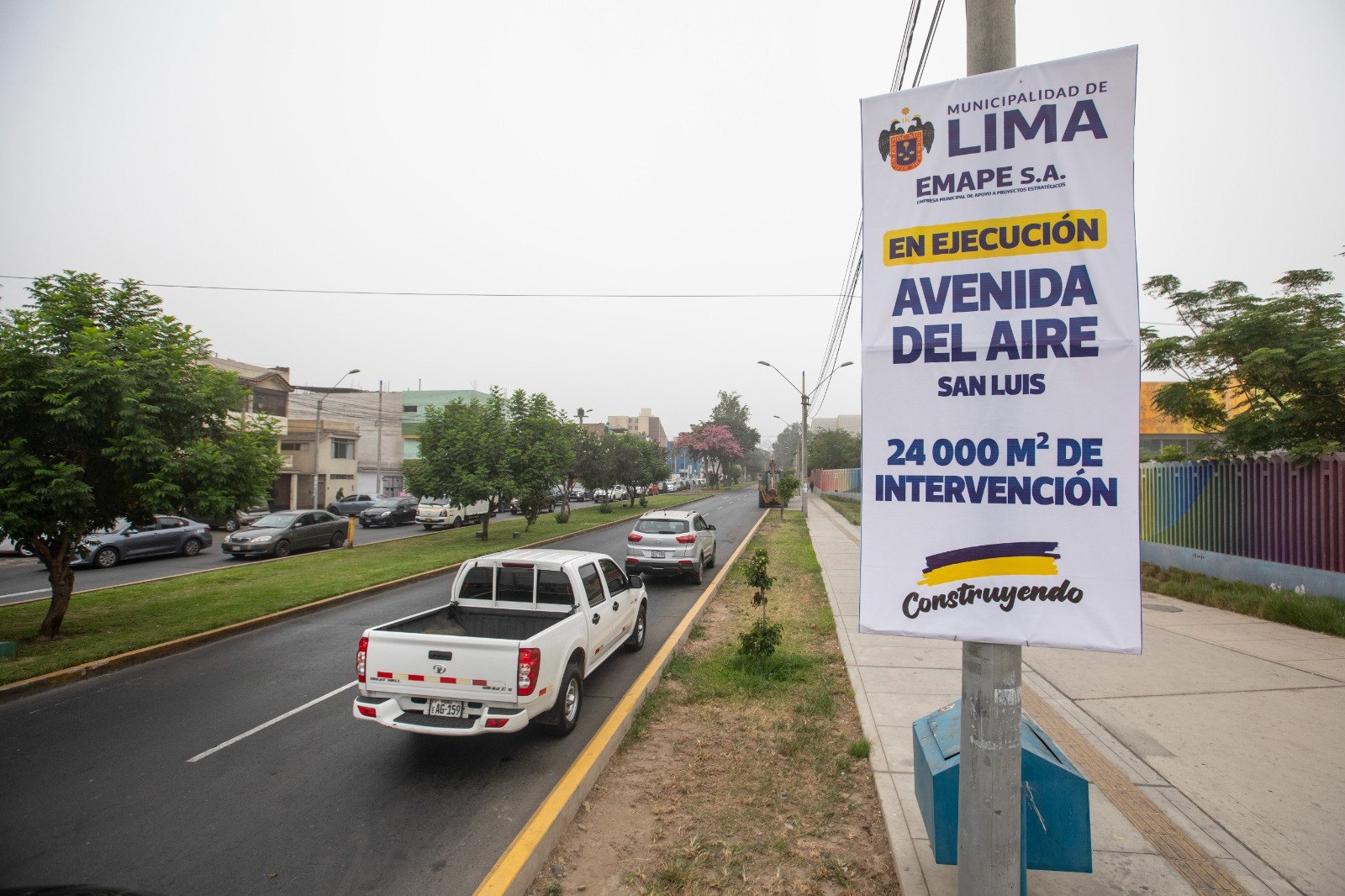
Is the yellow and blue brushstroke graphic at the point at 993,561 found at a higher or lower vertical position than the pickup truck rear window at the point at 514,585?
higher

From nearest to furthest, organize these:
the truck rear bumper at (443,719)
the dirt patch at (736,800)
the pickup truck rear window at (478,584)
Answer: the dirt patch at (736,800) < the truck rear bumper at (443,719) < the pickup truck rear window at (478,584)

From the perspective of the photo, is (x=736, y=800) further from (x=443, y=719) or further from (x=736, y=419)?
(x=736, y=419)

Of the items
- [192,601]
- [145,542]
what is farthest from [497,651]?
[145,542]

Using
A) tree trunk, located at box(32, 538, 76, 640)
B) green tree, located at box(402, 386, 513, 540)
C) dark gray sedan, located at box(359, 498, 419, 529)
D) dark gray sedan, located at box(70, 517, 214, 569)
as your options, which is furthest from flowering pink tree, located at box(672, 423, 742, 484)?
tree trunk, located at box(32, 538, 76, 640)

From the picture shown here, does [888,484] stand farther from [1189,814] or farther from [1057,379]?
[1189,814]

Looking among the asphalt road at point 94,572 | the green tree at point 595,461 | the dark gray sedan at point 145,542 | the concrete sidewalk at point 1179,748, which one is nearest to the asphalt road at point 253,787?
the concrete sidewalk at point 1179,748

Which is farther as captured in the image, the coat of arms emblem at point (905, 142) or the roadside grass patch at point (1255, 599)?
the roadside grass patch at point (1255, 599)

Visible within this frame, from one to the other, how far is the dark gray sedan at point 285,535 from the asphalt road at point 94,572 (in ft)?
1.81

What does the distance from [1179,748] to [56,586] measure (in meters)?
13.2

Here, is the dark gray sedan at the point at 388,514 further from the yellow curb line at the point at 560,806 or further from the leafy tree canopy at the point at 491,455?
the yellow curb line at the point at 560,806

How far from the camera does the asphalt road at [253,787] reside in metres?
4.03

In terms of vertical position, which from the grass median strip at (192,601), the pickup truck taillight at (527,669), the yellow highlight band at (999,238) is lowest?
the grass median strip at (192,601)

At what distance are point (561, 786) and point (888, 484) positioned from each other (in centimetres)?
→ 347

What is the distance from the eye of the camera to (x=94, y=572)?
645 inches
